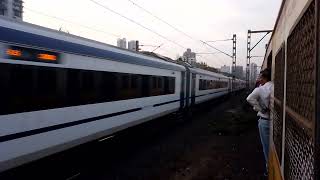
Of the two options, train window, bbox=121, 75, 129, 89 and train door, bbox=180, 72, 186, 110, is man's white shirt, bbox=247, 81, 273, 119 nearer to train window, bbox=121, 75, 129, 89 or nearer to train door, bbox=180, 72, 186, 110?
train window, bbox=121, 75, 129, 89

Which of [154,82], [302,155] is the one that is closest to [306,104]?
[302,155]

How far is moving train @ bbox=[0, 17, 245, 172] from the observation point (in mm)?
4988

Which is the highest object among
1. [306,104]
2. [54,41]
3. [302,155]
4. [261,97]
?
[54,41]

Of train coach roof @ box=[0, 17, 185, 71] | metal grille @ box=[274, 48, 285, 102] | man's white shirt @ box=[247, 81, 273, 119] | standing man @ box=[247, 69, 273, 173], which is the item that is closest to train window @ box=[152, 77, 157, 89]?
train coach roof @ box=[0, 17, 185, 71]

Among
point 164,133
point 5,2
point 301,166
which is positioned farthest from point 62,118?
point 5,2

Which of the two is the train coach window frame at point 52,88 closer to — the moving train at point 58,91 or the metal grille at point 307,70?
the moving train at point 58,91

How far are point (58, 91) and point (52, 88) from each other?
6.9 inches

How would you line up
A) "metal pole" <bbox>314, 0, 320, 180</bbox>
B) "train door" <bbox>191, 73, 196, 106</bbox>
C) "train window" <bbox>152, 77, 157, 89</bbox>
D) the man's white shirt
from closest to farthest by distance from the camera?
"metal pole" <bbox>314, 0, 320, 180</bbox> < the man's white shirt < "train window" <bbox>152, 77, 157, 89</bbox> < "train door" <bbox>191, 73, 196, 106</bbox>

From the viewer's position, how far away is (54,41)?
238 inches

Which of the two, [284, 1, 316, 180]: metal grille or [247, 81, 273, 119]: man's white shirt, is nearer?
[284, 1, 316, 180]: metal grille

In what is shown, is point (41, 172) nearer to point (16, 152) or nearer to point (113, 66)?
point (16, 152)

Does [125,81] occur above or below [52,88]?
above

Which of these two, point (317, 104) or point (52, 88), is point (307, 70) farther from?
point (52, 88)

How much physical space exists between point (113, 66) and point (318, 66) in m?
7.27
